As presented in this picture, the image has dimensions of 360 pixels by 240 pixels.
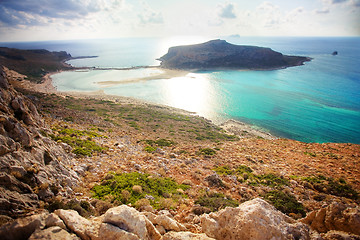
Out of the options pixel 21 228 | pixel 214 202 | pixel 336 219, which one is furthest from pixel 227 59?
pixel 21 228

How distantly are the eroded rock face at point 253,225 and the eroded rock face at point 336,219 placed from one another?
3.44ft

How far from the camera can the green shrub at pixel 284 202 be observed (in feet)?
38.6

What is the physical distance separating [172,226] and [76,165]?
948 centimetres

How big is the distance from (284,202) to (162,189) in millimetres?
8720

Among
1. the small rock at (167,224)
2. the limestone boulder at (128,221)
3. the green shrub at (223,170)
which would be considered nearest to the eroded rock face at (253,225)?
the small rock at (167,224)

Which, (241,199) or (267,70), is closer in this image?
(241,199)

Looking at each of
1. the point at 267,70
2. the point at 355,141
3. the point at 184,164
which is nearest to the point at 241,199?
the point at 184,164

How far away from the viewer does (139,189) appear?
36.1 feet

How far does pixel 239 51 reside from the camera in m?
133

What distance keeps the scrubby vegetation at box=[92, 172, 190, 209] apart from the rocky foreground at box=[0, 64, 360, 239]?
2.6 inches

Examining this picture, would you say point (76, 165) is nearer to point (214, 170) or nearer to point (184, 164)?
point (184, 164)

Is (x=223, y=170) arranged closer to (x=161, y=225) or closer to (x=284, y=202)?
(x=284, y=202)

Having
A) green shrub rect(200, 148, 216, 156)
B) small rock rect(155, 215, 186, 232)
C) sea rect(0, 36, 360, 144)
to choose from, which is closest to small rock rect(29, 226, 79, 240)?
small rock rect(155, 215, 186, 232)

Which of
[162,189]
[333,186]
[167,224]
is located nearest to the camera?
[167,224]
